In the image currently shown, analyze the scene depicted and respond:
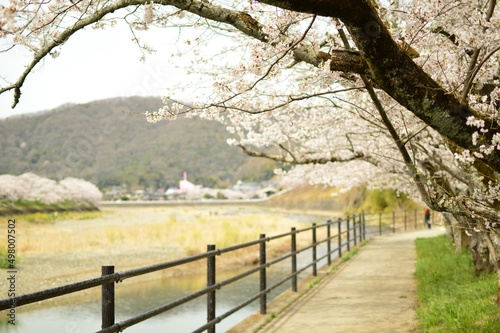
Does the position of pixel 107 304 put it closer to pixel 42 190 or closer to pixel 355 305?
pixel 355 305

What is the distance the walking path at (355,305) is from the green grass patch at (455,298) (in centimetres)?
27

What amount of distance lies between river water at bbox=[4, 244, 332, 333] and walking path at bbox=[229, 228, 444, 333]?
2.33m

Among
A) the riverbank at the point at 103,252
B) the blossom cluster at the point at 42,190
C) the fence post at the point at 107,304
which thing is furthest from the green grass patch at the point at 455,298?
the blossom cluster at the point at 42,190

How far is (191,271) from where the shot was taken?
18.5 metres

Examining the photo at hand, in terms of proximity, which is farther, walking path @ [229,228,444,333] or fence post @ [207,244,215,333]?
walking path @ [229,228,444,333]

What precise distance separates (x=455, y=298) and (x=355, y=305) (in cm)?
148

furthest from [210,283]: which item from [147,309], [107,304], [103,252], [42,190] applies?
[42,190]

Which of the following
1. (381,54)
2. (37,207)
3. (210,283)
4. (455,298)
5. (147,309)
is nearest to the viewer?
(381,54)

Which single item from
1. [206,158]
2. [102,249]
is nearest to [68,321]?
[102,249]

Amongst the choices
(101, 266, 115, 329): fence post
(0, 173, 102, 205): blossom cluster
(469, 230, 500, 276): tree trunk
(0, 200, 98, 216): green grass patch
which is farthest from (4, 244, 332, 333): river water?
(0, 173, 102, 205): blossom cluster

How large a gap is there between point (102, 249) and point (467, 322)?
67.4 feet

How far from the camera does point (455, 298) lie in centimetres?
752

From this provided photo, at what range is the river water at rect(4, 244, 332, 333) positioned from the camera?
11.0 meters

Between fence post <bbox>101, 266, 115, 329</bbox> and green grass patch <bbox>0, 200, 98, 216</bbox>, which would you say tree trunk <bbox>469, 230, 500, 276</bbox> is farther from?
green grass patch <bbox>0, 200, 98, 216</bbox>
